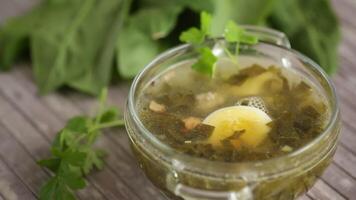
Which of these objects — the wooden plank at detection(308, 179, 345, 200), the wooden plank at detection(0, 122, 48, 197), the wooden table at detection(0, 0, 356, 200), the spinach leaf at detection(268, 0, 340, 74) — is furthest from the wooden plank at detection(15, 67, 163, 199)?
the spinach leaf at detection(268, 0, 340, 74)

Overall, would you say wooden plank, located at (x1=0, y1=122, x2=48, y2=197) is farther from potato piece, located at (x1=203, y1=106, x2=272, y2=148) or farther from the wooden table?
potato piece, located at (x1=203, y1=106, x2=272, y2=148)

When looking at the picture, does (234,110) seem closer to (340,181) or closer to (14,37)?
(340,181)

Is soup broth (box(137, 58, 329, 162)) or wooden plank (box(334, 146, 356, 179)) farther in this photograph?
wooden plank (box(334, 146, 356, 179))

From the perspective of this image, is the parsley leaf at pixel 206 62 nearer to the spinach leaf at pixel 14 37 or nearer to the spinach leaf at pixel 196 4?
the spinach leaf at pixel 196 4

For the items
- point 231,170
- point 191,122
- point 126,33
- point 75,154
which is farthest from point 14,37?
point 231,170

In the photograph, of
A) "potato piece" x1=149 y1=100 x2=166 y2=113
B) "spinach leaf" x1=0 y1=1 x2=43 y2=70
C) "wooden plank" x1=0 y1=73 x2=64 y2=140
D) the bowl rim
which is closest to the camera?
the bowl rim

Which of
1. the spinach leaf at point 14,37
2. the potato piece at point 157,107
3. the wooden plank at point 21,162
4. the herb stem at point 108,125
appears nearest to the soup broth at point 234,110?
the potato piece at point 157,107
